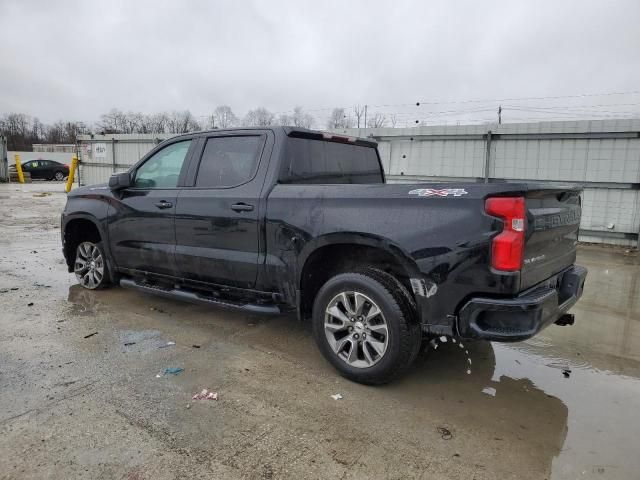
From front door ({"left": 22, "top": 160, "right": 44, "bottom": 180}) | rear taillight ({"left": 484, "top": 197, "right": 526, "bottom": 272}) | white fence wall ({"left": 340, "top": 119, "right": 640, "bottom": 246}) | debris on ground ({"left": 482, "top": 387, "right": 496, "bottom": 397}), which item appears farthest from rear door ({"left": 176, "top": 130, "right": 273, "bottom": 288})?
front door ({"left": 22, "top": 160, "right": 44, "bottom": 180})

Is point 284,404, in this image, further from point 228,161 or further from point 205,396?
point 228,161

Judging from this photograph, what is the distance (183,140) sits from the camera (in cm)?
464

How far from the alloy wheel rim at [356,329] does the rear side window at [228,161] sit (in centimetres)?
139

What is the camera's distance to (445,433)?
2.84m

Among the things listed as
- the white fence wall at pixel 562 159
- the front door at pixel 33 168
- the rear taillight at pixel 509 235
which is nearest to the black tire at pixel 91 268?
the rear taillight at pixel 509 235

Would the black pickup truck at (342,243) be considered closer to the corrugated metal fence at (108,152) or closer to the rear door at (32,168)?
the corrugated metal fence at (108,152)

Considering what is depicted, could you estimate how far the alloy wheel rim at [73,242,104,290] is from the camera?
5.61m

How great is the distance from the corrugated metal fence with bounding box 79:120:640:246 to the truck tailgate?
238 inches

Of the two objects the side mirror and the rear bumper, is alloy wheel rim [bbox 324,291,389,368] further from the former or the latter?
the side mirror

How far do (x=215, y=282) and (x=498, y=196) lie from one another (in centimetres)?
257

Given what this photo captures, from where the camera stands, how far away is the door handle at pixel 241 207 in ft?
12.8

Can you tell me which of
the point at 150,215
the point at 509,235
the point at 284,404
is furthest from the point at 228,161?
the point at 509,235

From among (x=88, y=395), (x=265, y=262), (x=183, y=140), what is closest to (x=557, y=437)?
(x=265, y=262)

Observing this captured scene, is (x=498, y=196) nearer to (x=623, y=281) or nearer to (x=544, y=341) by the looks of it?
(x=544, y=341)
